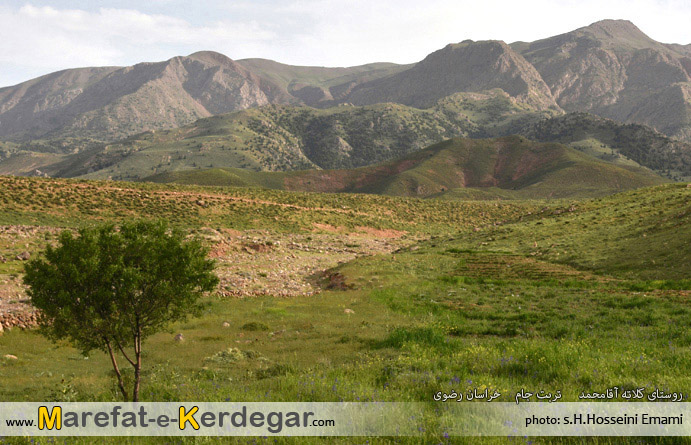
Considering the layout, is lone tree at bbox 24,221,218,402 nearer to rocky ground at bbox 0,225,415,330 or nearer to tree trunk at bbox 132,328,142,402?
tree trunk at bbox 132,328,142,402

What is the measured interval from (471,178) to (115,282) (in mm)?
196301

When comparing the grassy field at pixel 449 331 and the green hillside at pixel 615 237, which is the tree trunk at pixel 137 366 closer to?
the grassy field at pixel 449 331

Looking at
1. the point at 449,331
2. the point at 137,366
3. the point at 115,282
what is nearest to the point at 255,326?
the point at 449,331

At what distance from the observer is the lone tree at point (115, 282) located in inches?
315

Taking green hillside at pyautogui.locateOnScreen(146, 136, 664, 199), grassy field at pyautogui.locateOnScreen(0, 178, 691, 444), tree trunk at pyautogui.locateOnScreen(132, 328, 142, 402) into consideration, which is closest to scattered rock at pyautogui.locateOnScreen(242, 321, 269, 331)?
grassy field at pyautogui.locateOnScreen(0, 178, 691, 444)

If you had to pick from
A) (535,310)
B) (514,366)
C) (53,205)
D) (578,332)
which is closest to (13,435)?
(514,366)

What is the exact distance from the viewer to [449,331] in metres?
15.5

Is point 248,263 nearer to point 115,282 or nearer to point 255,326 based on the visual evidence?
point 255,326

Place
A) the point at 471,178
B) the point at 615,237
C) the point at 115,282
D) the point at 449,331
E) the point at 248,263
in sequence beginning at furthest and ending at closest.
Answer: the point at 471,178
the point at 615,237
the point at 248,263
the point at 449,331
the point at 115,282

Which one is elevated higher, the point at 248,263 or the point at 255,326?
the point at 255,326

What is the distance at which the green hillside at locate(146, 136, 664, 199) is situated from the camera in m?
146

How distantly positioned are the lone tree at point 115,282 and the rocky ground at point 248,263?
27.3ft

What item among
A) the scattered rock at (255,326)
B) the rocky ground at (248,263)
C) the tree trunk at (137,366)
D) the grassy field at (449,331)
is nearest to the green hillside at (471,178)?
the rocky ground at (248,263)

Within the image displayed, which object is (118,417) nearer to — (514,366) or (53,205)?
(514,366)
